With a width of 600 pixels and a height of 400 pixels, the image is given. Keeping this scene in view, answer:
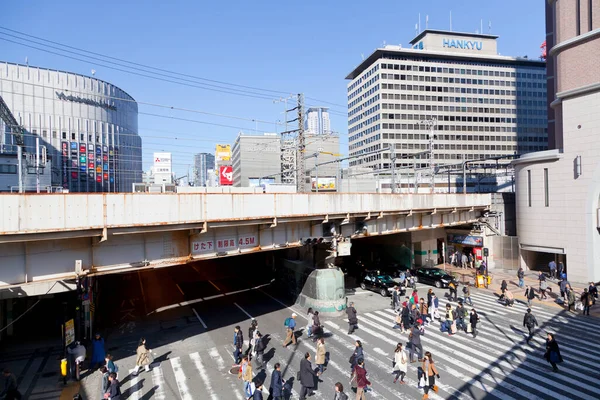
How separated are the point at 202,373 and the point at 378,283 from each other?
1581 centimetres

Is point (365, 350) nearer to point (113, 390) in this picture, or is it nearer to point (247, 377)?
point (247, 377)

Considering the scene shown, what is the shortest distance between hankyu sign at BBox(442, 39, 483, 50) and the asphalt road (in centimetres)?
9312

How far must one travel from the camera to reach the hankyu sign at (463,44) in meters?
99.6

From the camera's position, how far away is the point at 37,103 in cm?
9075

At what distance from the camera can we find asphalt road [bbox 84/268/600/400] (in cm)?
1276

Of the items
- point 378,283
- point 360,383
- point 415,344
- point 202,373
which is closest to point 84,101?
point 378,283

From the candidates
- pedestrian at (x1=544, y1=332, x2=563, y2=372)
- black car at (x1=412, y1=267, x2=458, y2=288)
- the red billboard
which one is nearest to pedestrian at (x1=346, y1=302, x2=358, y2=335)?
pedestrian at (x1=544, y1=332, x2=563, y2=372)

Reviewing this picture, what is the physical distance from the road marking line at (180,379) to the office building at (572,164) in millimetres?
30015

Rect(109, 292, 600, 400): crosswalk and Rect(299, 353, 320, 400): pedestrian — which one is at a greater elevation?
Rect(299, 353, 320, 400): pedestrian

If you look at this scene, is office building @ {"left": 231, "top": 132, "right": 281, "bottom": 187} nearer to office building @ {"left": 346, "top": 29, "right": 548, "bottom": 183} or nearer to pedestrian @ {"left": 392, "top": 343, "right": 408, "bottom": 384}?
office building @ {"left": 346, "top": 29, "right": 548, "bottom": 183}

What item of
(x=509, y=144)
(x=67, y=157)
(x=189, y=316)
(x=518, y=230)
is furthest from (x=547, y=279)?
(x=67, y=157)

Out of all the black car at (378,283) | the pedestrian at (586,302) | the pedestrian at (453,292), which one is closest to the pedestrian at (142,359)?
the black car at (378,283)

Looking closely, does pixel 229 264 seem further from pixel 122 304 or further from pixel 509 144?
Answer: pixel 509 144

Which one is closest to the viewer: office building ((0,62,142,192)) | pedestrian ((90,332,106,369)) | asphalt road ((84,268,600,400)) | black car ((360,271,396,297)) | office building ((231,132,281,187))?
Result: asphalt road ((84,268,600,400))
